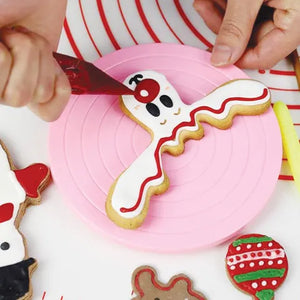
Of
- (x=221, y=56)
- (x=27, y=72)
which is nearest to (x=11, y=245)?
(x=27, y=72)

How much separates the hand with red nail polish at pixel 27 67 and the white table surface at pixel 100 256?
0.14 m

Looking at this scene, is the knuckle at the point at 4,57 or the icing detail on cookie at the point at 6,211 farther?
the icing detail on cookie at the point at 6,211

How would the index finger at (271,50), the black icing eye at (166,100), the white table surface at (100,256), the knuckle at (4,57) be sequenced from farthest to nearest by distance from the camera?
the index finger at (271,50), the black icing eye at (166,100), the white table surface at (100,256), the knuckle at (4,57)

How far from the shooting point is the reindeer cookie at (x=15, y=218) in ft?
2.39

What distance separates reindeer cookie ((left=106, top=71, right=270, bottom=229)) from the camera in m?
0.79

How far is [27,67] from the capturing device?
67 centimetres

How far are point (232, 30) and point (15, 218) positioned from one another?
45 cm

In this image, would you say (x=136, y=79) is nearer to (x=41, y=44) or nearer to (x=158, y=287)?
(x=41, y=44)

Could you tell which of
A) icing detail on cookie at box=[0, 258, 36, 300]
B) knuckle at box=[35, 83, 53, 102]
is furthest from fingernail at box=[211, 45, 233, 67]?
icing detail on cookie at box=[0, 258, 36, 300]

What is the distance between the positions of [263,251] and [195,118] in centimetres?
21

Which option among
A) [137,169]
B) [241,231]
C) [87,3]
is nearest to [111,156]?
[137,169]

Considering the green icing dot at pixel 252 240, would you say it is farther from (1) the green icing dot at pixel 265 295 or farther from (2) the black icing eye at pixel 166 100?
(2) the black icing eye at pixel 166 100

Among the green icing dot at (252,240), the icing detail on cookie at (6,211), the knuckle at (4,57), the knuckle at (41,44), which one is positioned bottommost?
the green icing dot at (252,240)

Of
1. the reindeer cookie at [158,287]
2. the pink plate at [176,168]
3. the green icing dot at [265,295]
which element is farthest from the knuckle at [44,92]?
the green icing dot at [265,295]
